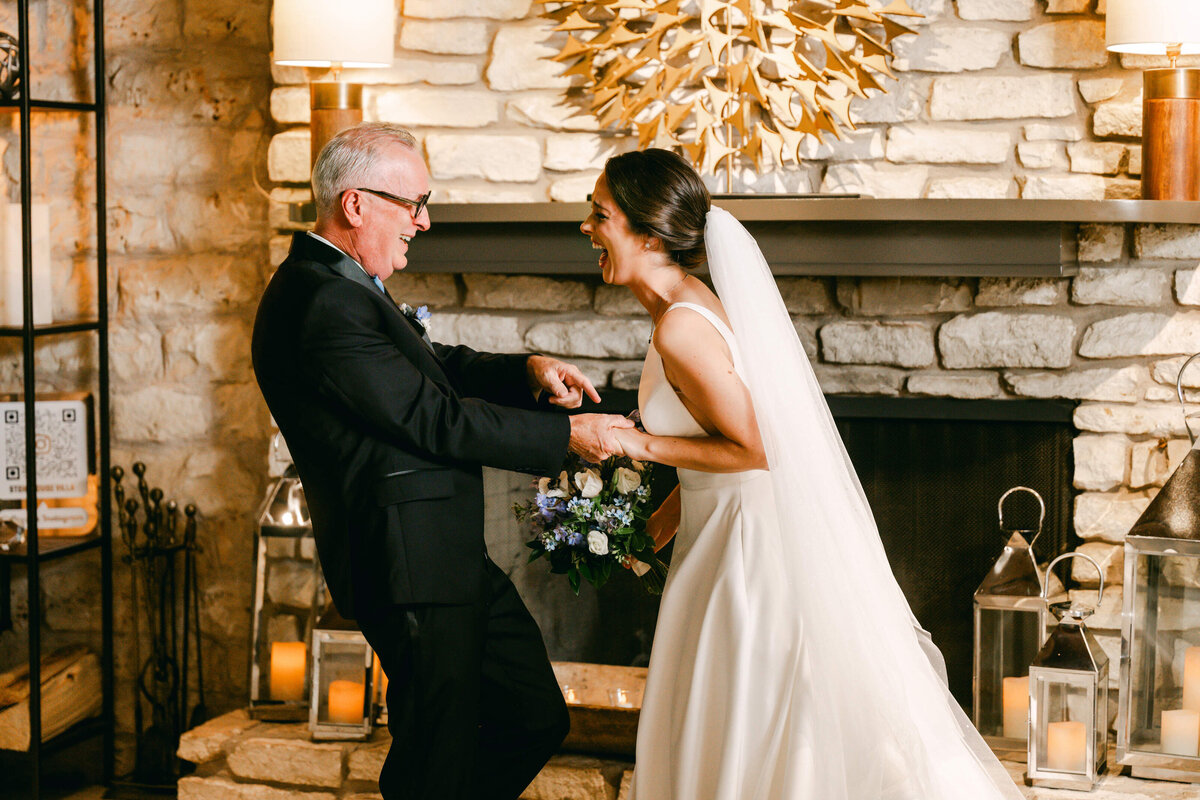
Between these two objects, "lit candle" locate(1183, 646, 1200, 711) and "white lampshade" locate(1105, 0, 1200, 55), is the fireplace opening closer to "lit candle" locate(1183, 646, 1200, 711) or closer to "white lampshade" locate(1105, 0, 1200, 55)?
"lit candle" locate(1183, 646, 1200, 711)

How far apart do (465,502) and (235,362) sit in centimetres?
153

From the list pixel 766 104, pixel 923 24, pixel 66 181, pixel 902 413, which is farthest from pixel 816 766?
pixel 66 181

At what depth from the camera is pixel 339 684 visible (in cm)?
300

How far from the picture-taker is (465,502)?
2.20 m

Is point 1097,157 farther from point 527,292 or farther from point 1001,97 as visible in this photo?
point 527,292

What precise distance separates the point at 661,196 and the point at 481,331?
3.68 ft

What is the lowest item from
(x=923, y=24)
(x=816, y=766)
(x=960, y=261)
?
(x=816, y=766)

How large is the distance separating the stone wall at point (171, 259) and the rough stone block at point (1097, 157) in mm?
2249

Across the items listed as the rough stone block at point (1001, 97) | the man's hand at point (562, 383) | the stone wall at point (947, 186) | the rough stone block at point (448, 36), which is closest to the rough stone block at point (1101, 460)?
the stone wall at point (947, 186)

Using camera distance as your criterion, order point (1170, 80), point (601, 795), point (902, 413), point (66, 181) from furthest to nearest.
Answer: point (66, 181) < point (902, 413) < point (601, 795) < point (1170, 80)

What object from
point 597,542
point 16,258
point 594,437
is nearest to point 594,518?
point 597,542

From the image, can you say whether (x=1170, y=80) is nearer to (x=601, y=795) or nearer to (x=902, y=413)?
(x=902, y=413)

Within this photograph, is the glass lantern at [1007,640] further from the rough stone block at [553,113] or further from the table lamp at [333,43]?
the table lamp at [333,43]

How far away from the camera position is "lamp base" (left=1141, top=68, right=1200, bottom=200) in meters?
2.68
